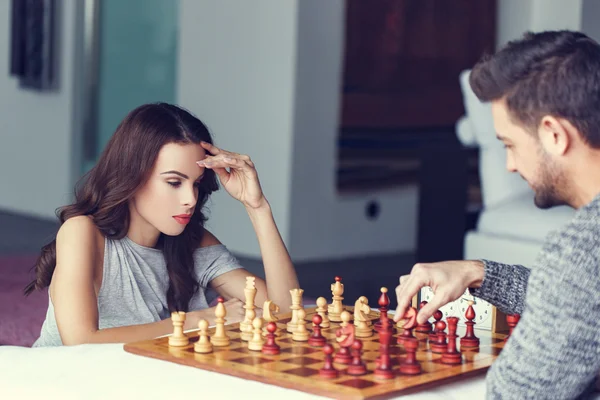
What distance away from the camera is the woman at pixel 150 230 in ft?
7.12

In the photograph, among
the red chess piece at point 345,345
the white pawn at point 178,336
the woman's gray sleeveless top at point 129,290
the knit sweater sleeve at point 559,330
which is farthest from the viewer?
the woman's gray sleeveless top at point 129,290

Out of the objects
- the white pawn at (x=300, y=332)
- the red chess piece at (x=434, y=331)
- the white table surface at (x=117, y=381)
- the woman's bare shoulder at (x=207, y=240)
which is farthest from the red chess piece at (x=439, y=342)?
the woman's bare shoulder at (x=207, y=240)

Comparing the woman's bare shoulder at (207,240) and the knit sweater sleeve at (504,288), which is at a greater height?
the knit sweater sleeve at (504,288)

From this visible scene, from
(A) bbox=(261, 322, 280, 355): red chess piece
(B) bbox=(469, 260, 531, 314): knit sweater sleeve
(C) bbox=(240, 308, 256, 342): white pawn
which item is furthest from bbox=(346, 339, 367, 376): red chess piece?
(B) bbox=(469, 260, 531, 314): knit sweater sleeve

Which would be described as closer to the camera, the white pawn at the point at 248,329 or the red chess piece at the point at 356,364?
the red chess piece at the point at 356,364

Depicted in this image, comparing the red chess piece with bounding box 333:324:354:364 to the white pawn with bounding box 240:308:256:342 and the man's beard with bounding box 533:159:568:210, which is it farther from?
the man's beard with bounding box 533:159:568:210

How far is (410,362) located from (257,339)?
27 centimetres

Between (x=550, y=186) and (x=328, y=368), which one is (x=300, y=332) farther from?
(x=550, y=186)

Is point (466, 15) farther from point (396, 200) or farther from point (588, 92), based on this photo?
point (588, 92)

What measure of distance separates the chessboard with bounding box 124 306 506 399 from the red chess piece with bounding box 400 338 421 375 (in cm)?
1

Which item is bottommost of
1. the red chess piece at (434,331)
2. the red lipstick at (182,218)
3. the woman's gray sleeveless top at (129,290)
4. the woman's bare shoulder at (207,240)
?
the woman's gray sleeveless top at (129,290)

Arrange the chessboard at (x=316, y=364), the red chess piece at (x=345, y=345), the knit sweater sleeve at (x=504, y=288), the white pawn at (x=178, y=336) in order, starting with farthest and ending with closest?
the knit sweater sleeve at (x=504, y=288), the white pawn at (x=178, y=336), the red chess piece at (x=345, y=345), the chessboard at (x=316, y=364)

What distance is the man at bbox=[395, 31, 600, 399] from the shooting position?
1325mm

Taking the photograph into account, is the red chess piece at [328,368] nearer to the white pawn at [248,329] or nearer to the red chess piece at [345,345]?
the red chess piece at [345,345]
